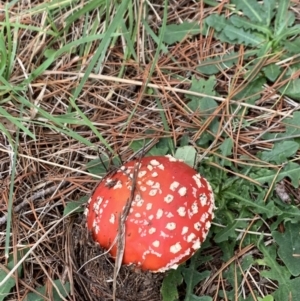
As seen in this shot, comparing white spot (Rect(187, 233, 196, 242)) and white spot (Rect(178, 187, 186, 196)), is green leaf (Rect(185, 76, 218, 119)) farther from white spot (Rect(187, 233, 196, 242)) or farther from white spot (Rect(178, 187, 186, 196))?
white spot (Rect(187, 233, 196, 242))

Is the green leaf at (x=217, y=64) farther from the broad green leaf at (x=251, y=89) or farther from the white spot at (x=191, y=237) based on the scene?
the white spot at (x=191, y=237)

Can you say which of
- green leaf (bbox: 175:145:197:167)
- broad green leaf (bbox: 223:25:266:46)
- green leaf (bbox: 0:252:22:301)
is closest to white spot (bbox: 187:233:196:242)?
green leaf (bbox: 175:145:197:167)

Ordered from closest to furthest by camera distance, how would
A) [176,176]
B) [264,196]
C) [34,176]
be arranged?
[176,176]
[264,196]
[34,176]

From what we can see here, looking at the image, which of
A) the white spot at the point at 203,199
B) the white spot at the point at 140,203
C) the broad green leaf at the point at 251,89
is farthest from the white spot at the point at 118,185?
the broad green leaf at the point at 251,89

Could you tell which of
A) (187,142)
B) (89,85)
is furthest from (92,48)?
(187,142)

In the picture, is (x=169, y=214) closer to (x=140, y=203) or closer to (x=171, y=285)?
(x=140, y=203)

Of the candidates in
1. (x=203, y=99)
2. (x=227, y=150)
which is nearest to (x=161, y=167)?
(x=227, y=150)

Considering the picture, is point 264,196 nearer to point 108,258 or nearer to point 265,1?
point 108,258
